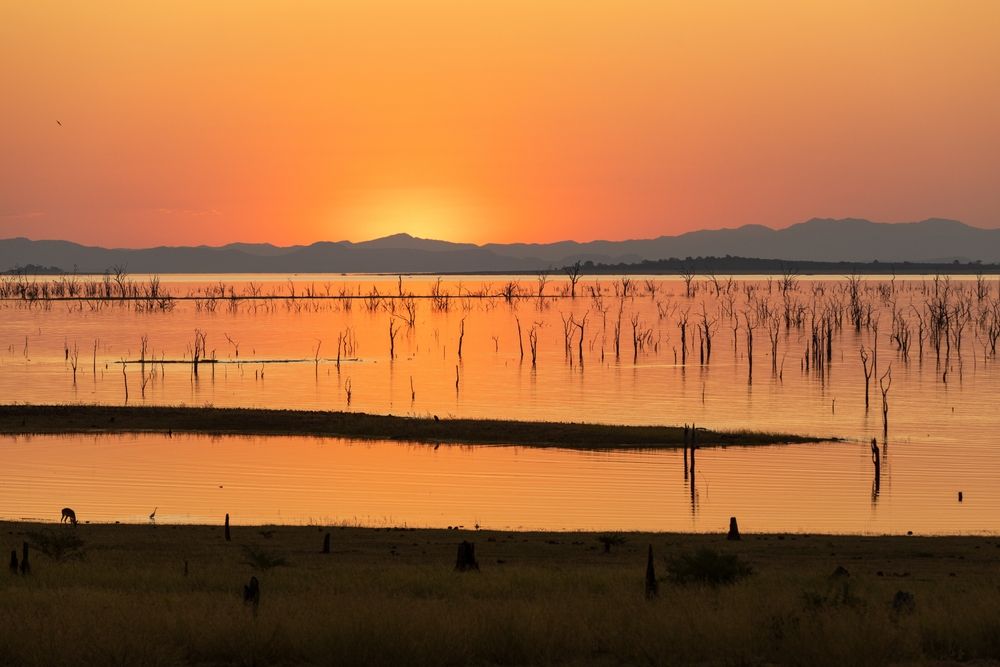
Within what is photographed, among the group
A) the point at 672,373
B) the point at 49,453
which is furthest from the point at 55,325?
the point at 49,453

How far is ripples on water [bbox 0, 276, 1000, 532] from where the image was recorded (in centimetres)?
3338

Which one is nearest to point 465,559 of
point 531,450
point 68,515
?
point 68,515

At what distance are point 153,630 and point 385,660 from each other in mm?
2746

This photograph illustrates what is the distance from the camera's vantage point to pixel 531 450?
148ft

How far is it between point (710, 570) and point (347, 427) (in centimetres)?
3278

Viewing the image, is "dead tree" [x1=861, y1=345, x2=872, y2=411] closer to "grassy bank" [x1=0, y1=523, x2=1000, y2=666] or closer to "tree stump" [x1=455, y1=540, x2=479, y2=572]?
"grassy bank" [x1=0, y1=523, x2=1000, y2=666]

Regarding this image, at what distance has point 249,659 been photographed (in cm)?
1361

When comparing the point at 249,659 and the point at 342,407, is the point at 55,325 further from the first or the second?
the point at 249,659

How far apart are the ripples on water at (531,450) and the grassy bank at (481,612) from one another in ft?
33.9

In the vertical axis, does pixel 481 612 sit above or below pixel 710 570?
above

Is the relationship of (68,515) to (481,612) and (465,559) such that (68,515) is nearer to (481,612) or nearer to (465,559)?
(465,559)

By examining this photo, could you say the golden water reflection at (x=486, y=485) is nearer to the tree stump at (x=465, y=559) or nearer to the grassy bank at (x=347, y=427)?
the grassy bank at (x=347, y=427)

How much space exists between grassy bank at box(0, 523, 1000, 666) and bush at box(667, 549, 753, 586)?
0.34m

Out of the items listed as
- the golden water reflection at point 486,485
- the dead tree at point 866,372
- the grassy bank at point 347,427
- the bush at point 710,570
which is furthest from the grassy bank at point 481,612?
the dead tree at point 866,372
